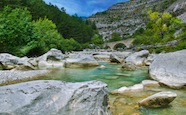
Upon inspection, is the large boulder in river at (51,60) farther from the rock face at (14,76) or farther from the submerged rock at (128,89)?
the submerged rock at (128,89)

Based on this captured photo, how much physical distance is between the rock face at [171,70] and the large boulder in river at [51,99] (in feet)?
22.1

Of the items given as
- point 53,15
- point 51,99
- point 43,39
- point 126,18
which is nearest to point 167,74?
point 51,99

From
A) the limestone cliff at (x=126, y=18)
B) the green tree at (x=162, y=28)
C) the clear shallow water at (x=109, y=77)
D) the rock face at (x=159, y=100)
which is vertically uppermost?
the limestone cliff at (x=126, y=18)

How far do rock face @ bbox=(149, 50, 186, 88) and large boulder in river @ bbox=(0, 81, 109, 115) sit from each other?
6723 millimetres

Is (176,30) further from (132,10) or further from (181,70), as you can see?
(132,10)

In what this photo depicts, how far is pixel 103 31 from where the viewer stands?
160 m

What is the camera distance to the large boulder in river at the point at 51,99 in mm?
4688

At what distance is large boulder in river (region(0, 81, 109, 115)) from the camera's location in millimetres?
4688

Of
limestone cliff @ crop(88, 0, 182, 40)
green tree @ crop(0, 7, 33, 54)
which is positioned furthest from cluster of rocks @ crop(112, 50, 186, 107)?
limestone cliff @ crop(88, 0, 182, 40)

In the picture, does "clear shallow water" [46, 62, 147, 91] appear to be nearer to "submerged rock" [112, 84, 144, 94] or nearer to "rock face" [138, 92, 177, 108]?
"submerged rock" [112, 84, 144, 94]

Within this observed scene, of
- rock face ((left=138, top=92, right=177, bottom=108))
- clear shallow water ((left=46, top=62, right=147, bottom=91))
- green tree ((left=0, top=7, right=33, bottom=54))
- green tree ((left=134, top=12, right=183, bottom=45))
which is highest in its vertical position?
green tree ((left=134, top=12, right=183, bottom=45))

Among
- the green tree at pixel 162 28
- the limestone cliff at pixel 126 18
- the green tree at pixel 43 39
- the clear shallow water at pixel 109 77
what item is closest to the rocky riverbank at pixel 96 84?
the clear shallow water at pixel 109 77

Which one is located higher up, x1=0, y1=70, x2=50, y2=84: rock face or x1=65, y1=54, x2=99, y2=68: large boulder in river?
x1=65, y1=54, x2=99, y2=68: large boulder in river

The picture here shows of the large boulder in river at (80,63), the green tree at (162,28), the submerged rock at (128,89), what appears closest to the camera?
the submerged rock at (128,89)
